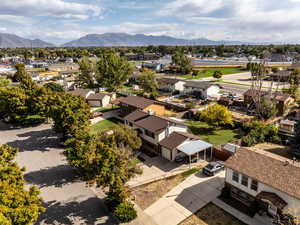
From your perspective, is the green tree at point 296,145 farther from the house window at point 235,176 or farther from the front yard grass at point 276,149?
the house window at point 235,176

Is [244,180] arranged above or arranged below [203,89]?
below

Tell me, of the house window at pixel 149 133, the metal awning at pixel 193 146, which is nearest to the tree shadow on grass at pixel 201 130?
the metal awning at pixel 193 146

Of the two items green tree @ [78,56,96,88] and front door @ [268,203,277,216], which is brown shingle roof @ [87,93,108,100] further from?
front door @ [268,203,277,216]

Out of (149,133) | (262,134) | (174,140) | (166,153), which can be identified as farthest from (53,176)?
(262,134)

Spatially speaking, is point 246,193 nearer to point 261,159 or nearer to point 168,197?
point 261,159

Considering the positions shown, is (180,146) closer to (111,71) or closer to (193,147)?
(193,147)
